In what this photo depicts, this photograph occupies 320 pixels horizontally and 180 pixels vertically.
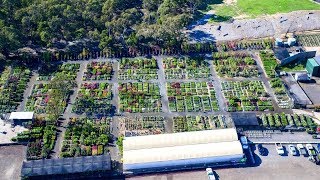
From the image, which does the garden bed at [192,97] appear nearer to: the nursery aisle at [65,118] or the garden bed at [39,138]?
the nursery aisle at [65,118]

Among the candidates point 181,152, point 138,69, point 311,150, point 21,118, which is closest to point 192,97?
point 138,69

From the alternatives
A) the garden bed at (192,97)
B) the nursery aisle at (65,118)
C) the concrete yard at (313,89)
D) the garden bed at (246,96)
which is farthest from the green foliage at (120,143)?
the concrete yard at (313,89)

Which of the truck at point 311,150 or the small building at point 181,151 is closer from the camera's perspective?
the small building at point 181,151

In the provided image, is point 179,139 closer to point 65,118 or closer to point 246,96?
point 246,96

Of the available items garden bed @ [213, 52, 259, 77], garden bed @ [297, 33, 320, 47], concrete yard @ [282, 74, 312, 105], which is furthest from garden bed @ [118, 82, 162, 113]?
garden bed @ [297, 33, 320, 47]

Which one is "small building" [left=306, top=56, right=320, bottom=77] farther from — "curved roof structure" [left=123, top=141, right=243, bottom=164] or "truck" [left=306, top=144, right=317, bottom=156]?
"curved roof structure" [left=123, top=141, right=243, bottom=164]

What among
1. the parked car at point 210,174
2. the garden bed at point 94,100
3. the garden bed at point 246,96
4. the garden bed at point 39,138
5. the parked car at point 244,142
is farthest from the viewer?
the garden bed at point 246,96
